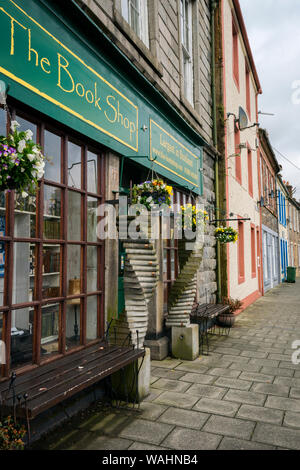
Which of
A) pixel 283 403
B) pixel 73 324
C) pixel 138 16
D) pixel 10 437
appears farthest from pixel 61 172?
pixel 138 16

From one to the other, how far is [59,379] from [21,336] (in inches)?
21.6

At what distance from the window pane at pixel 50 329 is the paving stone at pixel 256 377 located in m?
2.56

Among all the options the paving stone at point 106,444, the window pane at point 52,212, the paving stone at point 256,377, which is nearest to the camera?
the paving stone at point 106,444

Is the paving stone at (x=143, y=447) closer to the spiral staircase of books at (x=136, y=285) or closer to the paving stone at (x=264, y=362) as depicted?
the spiral staircase of books at (x=136, y=285)

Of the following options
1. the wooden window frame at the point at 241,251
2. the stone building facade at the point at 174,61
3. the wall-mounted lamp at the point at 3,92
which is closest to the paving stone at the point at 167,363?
the stone building facade at the point at 174,61

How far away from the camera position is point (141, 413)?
3604 mm

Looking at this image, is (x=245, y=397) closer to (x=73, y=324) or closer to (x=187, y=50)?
(x=73, y=324)

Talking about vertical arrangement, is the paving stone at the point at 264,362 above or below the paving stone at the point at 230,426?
below

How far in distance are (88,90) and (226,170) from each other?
6.07m

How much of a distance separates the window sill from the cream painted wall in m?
4.32

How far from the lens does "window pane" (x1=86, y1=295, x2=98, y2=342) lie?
4117mm

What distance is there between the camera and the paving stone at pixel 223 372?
484 cm

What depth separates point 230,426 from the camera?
332cm

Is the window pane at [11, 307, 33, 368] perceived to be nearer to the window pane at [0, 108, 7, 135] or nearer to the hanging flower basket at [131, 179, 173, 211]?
the window pane at [0, 108, 7, 135]
